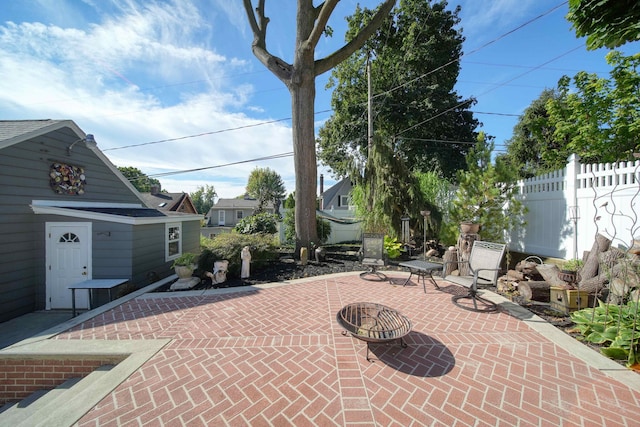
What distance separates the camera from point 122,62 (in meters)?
8.52

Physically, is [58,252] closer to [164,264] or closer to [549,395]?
[164,264]

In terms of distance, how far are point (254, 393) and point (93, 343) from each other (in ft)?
8.55

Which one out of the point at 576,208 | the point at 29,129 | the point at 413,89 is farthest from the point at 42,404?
the point at 413,89

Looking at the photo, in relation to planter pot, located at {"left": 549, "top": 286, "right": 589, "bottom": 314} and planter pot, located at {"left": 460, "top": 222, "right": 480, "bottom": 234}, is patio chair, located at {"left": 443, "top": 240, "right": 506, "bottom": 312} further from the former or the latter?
planter pot, located at {"left": 460, "top": 222, "right": 480, "bottom": 234}

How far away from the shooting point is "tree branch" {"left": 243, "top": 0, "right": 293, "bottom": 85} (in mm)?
8102

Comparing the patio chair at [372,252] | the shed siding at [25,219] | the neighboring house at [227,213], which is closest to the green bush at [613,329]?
the patio chair at [372,252]

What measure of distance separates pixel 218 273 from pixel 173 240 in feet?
13.8

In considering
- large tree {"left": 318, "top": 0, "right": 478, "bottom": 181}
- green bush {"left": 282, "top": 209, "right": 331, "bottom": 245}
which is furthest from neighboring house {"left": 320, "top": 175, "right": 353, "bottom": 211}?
green bush {"left": 282, "top": 209, "right": 331, "bottom": 245}

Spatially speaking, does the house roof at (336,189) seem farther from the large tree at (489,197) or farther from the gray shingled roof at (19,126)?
the gray shingled roof at (19,126)

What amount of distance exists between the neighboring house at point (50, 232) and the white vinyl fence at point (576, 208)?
34.9 ft

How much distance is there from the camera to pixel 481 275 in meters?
4.52

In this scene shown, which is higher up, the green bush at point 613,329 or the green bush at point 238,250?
the green bush at point 238,250

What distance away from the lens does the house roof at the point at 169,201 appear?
20938mm

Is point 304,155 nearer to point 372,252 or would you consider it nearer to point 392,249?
point 372,252
